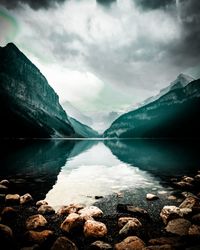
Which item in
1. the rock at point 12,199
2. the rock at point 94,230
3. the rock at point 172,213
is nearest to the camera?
the rock at point 94,230

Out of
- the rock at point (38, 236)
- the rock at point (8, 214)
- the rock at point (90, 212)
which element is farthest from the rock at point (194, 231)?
the rock at point (8, 214)

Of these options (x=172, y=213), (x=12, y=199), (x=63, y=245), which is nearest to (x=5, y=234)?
(x=63, y=245)

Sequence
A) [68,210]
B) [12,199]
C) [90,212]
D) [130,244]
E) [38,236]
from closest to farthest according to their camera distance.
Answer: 1. [130,244]
2. [38,236]
3. [90,212]
4. [68,210]
5. [12,199]

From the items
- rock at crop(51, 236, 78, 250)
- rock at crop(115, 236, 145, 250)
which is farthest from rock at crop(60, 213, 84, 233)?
rock at crop(115, 236, 145, 250)

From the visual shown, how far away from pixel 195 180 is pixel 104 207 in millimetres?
13764

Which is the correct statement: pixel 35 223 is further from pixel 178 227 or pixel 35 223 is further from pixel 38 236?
pixel 178 227

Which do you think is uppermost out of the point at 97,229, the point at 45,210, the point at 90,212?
the point at 97,229

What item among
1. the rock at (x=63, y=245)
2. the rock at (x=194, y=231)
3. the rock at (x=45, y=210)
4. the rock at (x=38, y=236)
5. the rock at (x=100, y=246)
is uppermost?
the rock at (x=194, y=231)

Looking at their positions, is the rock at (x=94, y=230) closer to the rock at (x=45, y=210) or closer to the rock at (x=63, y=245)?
the rock at (x=63, y=245)

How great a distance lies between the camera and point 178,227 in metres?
11.1

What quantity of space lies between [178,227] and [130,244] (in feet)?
11.0

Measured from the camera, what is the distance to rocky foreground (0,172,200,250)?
30.8ft

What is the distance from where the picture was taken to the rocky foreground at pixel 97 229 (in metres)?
9.38

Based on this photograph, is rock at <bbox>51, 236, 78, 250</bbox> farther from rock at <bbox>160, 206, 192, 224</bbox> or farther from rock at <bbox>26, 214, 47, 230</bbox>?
rock at <bbox>160, 206, 192, 224</bbox>
